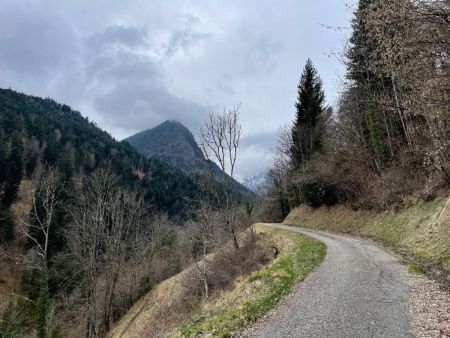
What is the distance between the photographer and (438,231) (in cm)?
1672

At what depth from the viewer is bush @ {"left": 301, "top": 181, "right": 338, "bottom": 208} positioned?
131 feet

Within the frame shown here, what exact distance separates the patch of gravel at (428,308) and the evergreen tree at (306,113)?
41625 mm

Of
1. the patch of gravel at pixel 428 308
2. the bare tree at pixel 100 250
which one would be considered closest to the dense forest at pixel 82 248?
the bare tree at pixel 100 250

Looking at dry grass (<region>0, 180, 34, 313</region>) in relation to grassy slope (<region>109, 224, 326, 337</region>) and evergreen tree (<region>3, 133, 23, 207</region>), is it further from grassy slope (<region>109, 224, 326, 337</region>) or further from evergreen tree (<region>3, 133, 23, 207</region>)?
grassy slope (<region>109, 224, 326, 337</region>)

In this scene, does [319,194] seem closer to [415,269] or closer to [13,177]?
[415,269]

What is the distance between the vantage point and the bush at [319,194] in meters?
40.1

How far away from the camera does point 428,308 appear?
8.55 meters

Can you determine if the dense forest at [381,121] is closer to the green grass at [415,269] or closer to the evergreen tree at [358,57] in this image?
the evergreen tree at [358,57]

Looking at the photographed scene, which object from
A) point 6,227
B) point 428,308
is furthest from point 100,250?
point 6,227

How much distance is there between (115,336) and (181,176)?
484 ft

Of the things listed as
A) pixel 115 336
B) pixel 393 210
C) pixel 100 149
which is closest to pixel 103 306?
pixel 115 336

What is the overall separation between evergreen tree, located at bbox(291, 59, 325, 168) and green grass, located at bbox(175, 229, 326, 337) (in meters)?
37.4

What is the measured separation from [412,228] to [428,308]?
13226mm

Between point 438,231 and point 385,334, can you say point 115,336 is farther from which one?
point 385,334
